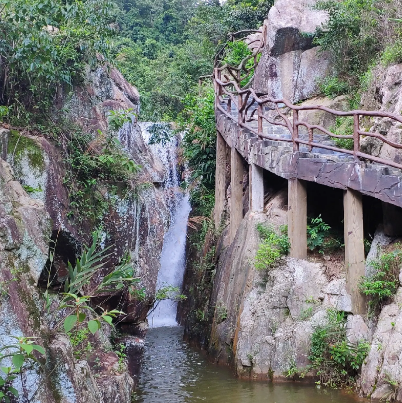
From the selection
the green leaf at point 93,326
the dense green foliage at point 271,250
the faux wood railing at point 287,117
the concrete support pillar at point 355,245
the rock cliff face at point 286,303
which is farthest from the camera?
the dense green foliage at point 271,250

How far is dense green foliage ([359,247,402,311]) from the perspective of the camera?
25.1 feet

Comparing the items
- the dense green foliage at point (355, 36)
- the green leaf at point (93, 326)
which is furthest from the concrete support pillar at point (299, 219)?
the green leaf at point (93, 326)

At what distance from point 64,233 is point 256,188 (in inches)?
157

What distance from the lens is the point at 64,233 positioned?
30.7 ft

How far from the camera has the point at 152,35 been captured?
34375 mm

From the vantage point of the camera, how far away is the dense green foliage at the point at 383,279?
25.1ft

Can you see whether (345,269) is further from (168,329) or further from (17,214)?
(168,329)

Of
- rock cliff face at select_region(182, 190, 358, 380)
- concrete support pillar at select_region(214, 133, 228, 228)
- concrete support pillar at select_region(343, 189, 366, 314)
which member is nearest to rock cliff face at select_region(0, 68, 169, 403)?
concrete support pillar at select_region(214, 133, 228, 228)

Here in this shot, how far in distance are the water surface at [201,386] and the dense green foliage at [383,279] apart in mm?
1492

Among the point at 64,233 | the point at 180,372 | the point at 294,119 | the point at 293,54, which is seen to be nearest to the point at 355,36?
the point at 293,54

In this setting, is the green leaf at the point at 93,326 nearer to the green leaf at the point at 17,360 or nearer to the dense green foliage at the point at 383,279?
the green leaf at the point at 17,360

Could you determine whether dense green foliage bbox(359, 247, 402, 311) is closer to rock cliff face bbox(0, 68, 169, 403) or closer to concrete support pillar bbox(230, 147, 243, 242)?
rock cliff face bbox(0, 68, 169, 403)

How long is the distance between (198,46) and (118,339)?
20.1m

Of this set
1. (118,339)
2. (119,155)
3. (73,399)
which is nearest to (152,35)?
(119,155)
